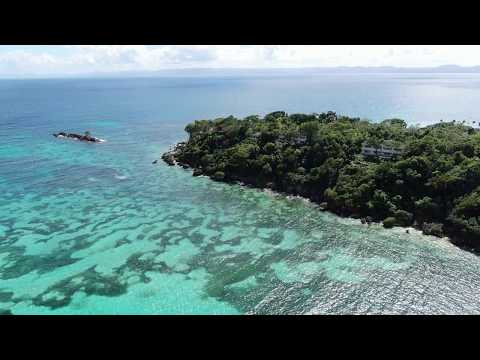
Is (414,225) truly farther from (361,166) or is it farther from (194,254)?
(194,254)

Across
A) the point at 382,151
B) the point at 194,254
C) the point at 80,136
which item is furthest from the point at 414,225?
the point at 80,136

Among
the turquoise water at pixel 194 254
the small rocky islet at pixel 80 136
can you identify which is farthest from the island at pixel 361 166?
the small rocky islet at pixel 80 136

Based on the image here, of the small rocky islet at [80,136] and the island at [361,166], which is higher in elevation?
the island at [361,166]

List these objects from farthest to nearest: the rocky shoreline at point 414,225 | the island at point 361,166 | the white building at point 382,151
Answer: the white building at point 382,151 < the island at point 361,166 < the rocky shoreline at point 414,225

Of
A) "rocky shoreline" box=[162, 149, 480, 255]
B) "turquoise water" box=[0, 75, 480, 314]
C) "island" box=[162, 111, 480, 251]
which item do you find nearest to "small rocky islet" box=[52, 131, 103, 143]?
"turquoise water" box=[0, 75, 480, 314]

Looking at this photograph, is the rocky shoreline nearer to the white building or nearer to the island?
the island

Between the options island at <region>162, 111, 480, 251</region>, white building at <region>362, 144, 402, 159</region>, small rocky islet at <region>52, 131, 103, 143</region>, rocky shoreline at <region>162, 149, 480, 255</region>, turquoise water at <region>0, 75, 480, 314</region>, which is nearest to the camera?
turquoise water at <region>0, 75, 480, 314</region>

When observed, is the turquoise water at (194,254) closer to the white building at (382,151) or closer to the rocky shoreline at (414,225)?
the rocky shoreline at (414,225)
